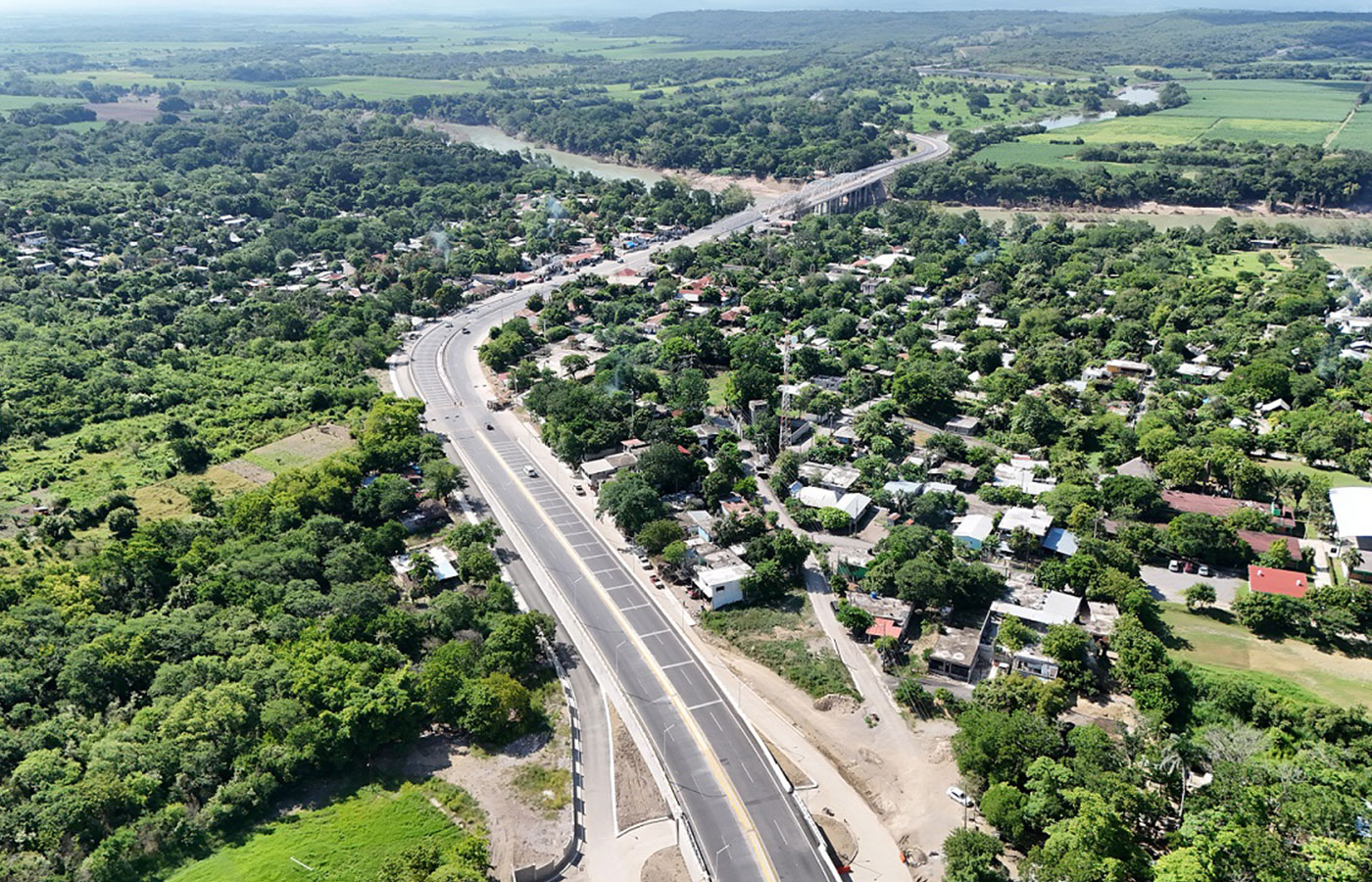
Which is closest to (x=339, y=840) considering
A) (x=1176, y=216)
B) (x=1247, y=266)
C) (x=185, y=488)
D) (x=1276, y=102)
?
(x=185, y=488)

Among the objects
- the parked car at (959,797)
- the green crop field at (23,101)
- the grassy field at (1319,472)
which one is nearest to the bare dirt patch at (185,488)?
the parked car at (959,797)

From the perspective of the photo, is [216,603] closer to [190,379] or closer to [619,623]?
[619,623]

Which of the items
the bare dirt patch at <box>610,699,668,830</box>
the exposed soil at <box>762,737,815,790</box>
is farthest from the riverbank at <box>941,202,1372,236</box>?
the bare dirt patch at <box>610,699,668,830</box>

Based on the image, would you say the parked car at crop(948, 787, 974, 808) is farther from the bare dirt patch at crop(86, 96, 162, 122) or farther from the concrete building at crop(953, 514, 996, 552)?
the bare dirt patch at crop(86, 96, 162, 122)

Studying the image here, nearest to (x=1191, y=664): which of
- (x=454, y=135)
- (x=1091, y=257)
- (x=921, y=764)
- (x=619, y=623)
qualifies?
(x=921, y=764)

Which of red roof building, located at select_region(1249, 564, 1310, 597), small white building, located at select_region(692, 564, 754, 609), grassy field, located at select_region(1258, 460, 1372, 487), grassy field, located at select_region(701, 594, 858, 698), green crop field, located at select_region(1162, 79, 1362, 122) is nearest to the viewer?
grassy field, located at select_region(701, 594, 858, 698)

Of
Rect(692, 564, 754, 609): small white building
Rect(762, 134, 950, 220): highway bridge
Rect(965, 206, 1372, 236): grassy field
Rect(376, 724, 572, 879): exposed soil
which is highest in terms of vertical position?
Rect(762, 134, 950, 220): highway bridge

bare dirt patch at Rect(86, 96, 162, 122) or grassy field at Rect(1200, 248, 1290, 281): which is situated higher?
bare dirt patch at Rect(86, 96, 162, 122)
